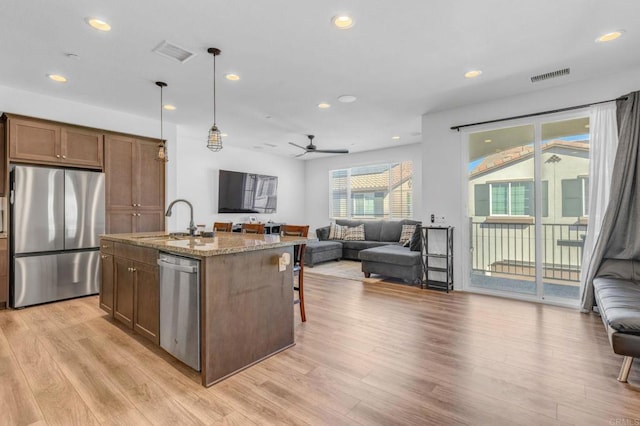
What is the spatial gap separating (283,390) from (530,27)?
3.35 metres

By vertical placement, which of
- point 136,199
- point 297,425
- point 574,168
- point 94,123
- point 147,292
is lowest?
point 297,425

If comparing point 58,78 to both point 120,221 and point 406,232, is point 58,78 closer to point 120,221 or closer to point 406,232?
point 120,221

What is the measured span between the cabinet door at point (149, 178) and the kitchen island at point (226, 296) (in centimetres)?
203

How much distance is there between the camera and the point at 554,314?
3.54 metres

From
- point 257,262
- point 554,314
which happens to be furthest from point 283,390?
point 554,314

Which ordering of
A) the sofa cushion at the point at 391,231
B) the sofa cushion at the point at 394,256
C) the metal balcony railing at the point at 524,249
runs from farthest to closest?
1. the sofa cushion at the point at 391,231
2. the sofa cushion at the point at 394,256
3. the metal balcony railing at the point at 524,249

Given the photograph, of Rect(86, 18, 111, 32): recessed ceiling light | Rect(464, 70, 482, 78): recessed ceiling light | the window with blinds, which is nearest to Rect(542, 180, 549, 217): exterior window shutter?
Rect(464, 70, 482, 78): recessed ceiling light

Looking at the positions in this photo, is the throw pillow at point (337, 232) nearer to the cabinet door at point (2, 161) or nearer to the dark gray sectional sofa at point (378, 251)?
the dark gray sectional sofa at point (378, 251)

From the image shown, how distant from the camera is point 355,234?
297 inches

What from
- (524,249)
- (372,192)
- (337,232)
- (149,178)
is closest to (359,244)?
(337,232)

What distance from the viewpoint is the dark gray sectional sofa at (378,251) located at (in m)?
4.98

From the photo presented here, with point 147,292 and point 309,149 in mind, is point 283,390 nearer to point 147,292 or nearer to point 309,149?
point 147,292

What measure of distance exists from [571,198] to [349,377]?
3616mm

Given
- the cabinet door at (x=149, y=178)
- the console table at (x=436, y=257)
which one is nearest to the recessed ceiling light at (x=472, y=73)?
the console table at (x=436, y=257)
